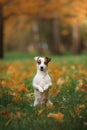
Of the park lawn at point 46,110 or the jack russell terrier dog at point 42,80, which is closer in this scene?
the park lawn at point 46,110

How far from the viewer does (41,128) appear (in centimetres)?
462

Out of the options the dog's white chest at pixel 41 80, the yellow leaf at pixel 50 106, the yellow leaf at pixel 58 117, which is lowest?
the yellow leaf at pixel 58 117

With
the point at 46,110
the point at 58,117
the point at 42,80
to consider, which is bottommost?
the point at 58,117

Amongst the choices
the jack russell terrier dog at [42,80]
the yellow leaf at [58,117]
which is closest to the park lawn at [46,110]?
the yellow leaf at [58,117]

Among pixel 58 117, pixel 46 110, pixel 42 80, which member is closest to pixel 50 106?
pixel 46 110

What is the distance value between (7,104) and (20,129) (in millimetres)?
1498

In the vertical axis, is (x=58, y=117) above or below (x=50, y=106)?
below

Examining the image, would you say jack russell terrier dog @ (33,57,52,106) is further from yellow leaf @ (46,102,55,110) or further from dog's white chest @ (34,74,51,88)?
yellow leaf @ (46,102,55,110)

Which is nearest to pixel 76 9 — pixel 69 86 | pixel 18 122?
pixel 69 86

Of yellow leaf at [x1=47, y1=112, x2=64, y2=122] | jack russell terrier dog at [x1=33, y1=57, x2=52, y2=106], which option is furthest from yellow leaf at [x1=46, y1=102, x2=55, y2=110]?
yellow leaf at [x1=47, y1=112, x2=64, y2=122]

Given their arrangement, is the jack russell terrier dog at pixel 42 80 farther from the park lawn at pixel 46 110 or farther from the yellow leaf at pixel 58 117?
the yellow leaf at pixel 58 117

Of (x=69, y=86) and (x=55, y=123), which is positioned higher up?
(x=69, y=86)

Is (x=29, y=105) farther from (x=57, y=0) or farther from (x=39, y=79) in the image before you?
(x=57, y=0)

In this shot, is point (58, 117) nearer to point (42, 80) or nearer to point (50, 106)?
point (50, 106)
